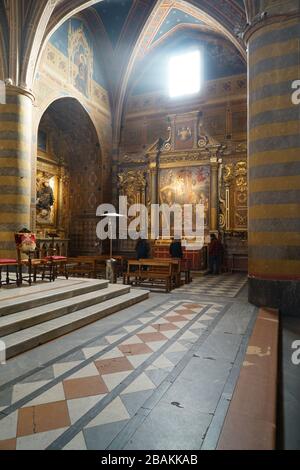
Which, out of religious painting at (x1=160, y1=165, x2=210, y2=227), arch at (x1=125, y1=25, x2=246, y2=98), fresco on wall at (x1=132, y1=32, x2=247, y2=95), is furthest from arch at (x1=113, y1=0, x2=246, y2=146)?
religious painting at (x1=160, y1=165, x2=210, y2=227)

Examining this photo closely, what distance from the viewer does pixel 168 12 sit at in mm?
12953

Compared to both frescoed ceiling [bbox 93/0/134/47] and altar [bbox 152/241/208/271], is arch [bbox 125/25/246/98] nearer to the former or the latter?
frescoed ceiling [bbox 93/0/134/47]

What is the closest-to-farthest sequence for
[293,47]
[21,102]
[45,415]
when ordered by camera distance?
[45,415] < [293,47] < [21,102]

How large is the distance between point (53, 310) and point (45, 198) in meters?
9.85

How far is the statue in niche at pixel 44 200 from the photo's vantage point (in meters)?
13.2

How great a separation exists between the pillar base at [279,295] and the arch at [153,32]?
30.5 ft

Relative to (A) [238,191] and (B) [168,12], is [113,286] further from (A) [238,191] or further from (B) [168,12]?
(B) [168,12]

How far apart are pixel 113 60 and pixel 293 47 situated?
10.4 m

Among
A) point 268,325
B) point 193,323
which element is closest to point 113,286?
point 193,323

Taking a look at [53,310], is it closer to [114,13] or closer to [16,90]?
[16,90]

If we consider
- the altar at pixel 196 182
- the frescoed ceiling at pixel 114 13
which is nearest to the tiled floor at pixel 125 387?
the altar at pixel 196 182

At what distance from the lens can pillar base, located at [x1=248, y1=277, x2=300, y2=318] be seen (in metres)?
5.62

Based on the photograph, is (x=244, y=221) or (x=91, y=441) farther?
(x=244, y=221)
